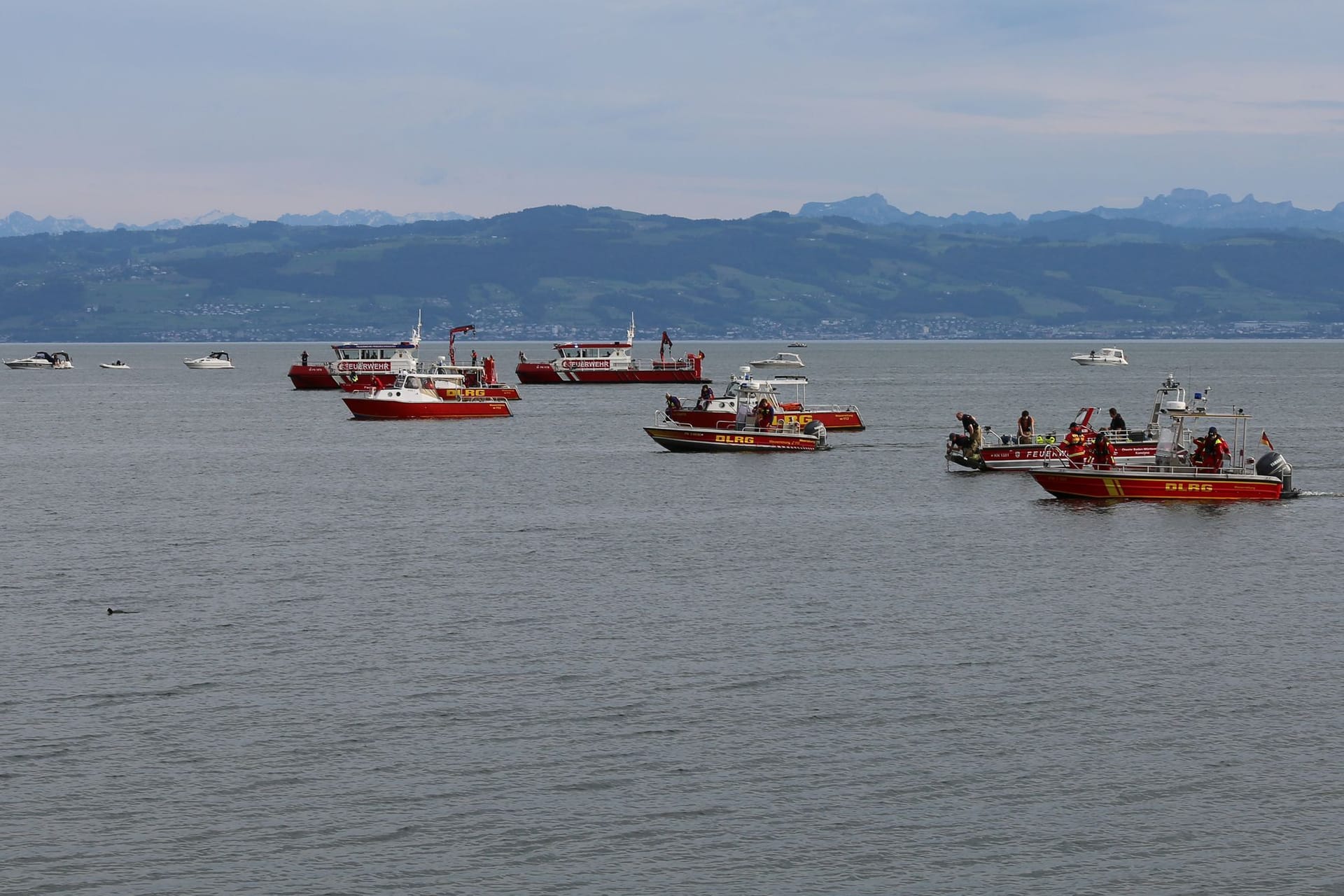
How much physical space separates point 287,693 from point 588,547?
25.2m

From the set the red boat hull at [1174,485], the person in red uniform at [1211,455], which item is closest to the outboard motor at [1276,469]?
the red boat hull at [1174,485]

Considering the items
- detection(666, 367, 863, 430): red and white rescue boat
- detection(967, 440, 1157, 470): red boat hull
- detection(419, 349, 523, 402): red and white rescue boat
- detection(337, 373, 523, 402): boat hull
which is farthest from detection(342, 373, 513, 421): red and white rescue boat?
detection(967, 440, 1157, 470): red boat hull

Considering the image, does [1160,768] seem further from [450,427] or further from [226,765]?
[450,427]

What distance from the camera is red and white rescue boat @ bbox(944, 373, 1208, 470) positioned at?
261ft

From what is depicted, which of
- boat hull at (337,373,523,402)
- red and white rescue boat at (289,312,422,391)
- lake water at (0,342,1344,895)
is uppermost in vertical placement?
red and white rescue boat at (289,312,422,391)

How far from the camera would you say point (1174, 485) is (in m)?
71.3

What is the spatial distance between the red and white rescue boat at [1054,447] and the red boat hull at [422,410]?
55.5m

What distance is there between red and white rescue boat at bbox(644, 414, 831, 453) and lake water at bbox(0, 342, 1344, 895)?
81.6ft

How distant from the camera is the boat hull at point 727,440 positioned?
329 feet

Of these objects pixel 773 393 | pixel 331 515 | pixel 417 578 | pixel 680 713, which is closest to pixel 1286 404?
pixel 773 393

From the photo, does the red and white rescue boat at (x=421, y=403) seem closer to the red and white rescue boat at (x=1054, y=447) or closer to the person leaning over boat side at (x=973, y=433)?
the red and white rescue boat at (x=1054, y=447)

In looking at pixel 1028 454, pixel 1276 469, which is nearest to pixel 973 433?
pixel 1028 454

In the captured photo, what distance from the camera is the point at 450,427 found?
13512cm

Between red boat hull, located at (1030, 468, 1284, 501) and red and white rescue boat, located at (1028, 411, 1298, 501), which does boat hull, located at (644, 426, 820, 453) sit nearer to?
red and white rescue boat, located at (1028, 411, 1298, 501)
